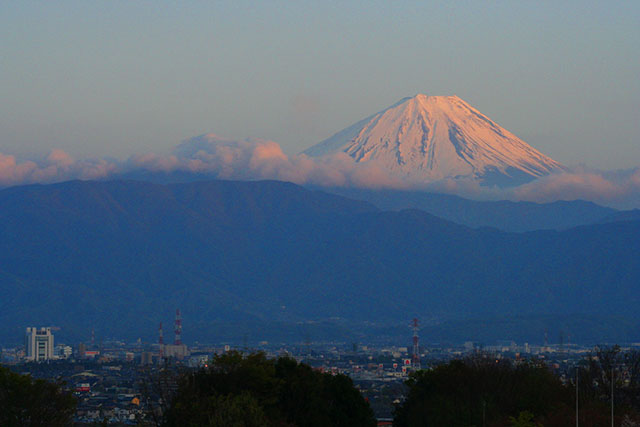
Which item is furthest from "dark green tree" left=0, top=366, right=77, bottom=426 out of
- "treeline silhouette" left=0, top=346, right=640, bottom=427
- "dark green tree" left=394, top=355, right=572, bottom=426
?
"dark green tree" left=394, top=355, right=572, bottom=426

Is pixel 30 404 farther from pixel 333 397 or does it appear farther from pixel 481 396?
pixel 481 396

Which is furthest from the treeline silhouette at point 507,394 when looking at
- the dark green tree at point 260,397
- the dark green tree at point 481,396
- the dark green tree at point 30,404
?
the dark green tree at point 30,404

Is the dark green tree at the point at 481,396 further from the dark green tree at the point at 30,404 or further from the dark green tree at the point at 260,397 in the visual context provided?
the dark green tree at the point at 30,404

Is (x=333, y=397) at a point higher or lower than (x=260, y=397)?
lower

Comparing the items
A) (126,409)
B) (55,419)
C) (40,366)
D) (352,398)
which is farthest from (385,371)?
(55,419)

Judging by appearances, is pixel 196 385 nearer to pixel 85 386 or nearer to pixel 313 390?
pixel 313 390

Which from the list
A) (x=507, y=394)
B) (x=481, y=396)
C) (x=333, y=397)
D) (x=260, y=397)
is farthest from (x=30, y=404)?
(x=507, y=394)

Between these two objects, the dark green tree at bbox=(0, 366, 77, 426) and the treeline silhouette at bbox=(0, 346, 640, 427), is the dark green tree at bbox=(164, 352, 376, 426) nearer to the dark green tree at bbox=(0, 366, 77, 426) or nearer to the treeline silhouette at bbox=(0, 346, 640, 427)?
the treeline silhouette at bbox=(0, 346, 640, 427)
